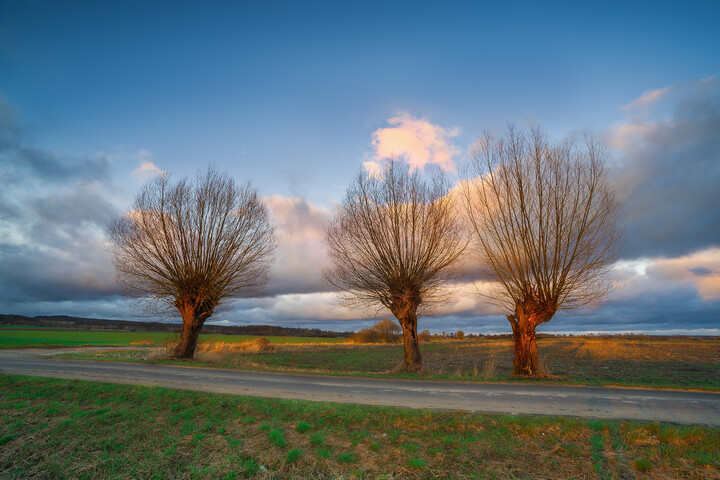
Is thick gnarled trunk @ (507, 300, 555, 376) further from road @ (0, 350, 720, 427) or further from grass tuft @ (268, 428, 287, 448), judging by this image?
grass tuft @ (268, 428, 287, 448)

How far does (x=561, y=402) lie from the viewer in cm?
1065

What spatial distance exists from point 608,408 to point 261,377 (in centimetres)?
1229

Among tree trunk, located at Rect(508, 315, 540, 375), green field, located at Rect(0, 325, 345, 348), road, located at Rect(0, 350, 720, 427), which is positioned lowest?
green field, located at Rect(0, 325, 345, 348)

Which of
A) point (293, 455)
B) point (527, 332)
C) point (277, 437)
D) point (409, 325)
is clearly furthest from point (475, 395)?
point (409, 325)

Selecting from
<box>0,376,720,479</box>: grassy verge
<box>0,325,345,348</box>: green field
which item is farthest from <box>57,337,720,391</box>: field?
<box>0,376,720,479</box>: grassy verge

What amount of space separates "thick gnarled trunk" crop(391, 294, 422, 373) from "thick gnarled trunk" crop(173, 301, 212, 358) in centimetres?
1321

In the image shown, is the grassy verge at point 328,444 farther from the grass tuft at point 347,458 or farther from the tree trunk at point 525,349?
the tree trunk at point 525,349

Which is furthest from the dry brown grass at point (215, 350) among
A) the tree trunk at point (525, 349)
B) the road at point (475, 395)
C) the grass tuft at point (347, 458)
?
the grass tuft at point (347, 458)

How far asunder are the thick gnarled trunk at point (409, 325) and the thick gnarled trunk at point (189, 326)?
13214 mm

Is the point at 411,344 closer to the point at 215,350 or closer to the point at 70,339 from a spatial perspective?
the point at 215,350

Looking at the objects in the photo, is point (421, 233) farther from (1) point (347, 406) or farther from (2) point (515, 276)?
(1) point (347, 406)

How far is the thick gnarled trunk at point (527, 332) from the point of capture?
18.2m

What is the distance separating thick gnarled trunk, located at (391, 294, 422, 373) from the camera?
66.8 ft

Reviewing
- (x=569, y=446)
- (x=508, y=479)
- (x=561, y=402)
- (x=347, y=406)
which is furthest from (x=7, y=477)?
(x=561, y=402)
